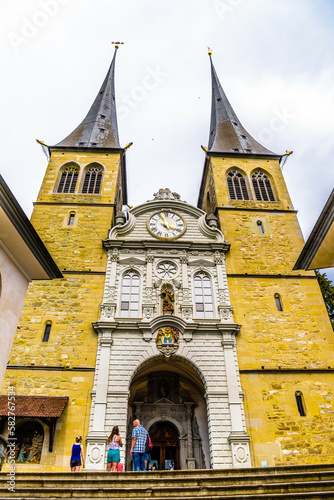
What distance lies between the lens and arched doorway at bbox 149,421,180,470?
13164 millimetres

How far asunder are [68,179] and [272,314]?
1164cm

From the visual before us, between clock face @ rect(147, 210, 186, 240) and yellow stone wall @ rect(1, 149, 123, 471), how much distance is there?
1981 mm

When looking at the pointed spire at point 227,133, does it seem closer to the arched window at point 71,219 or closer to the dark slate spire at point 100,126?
the dark slate spire at point 100,126

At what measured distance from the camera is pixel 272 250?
16203 millimetres

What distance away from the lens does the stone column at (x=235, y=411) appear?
11.1 metres

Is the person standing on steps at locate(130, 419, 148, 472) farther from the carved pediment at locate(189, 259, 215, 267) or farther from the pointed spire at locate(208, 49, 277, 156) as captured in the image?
the pointed spire at locate(208, 49, 277, 156)

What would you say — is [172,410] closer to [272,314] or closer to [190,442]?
[190,442]

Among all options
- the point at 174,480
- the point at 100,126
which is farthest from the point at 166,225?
the point at 174,480

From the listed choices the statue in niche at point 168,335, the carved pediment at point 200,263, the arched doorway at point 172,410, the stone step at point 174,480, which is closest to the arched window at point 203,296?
the carved pediment at point 200,263

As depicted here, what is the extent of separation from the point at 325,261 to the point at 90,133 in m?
17.9

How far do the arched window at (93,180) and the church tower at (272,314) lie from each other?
5796 millimetres

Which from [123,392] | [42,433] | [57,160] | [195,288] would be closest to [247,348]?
[195,288]

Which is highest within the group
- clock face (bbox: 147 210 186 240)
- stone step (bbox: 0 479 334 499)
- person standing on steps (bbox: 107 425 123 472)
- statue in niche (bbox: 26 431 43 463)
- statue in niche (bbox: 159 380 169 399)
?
clock face (bbox: 147 210 186 240)

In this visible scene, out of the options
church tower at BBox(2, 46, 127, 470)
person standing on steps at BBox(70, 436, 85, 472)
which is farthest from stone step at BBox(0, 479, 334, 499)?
church tower at BBox(2, 46, 127, 470)
